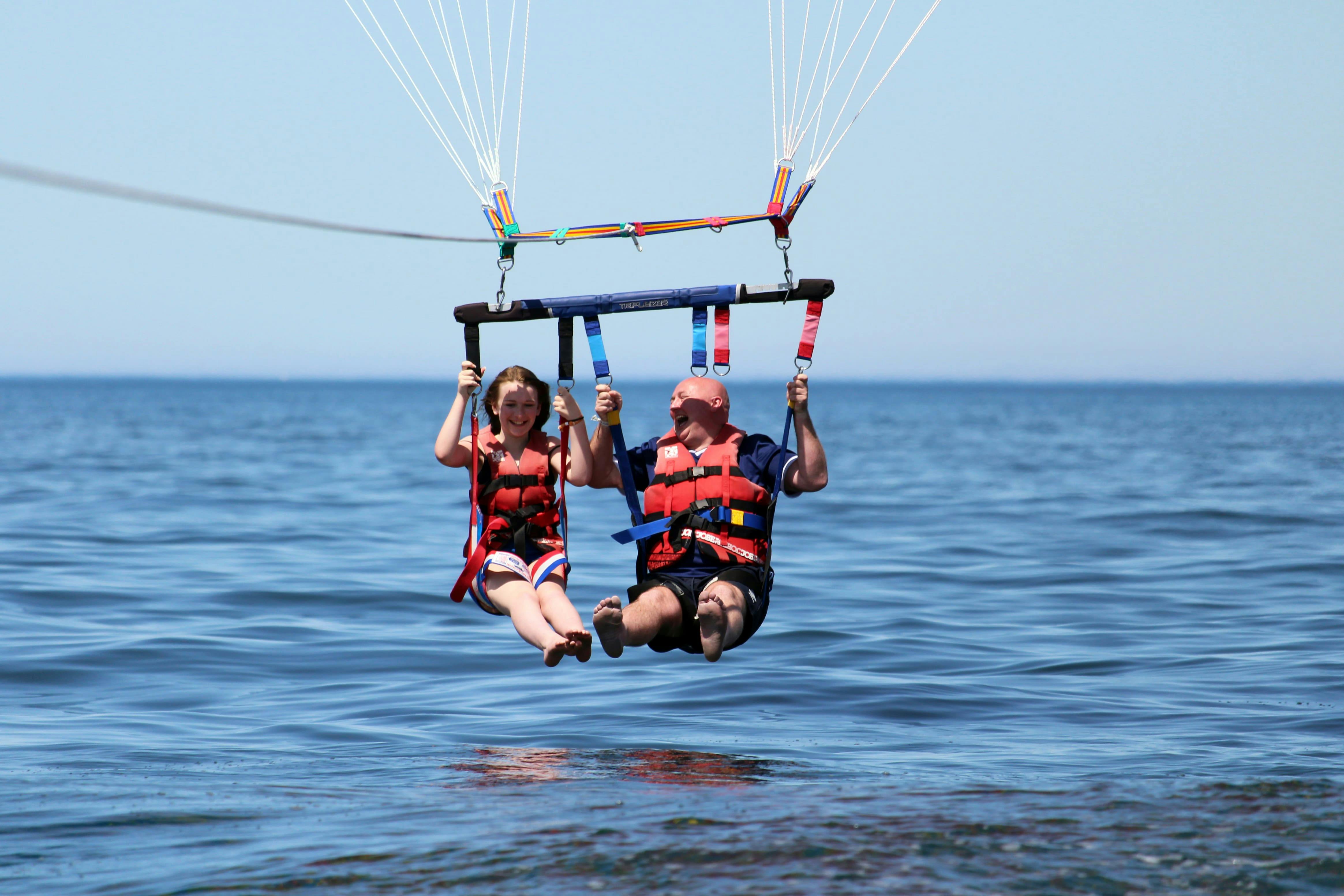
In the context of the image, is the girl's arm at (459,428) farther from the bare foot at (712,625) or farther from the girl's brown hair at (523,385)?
the bare foot at (712,625)

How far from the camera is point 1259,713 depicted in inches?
392

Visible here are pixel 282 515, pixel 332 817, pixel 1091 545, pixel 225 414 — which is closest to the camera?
pixel 332 817

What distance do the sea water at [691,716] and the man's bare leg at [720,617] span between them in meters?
0.82

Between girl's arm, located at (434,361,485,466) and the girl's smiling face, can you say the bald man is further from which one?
girl's arm, located at (434,361,485,466)

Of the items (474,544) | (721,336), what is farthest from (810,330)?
(474,544)

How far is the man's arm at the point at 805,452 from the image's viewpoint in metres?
7.26

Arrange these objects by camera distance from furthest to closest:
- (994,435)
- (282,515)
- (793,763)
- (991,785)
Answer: (994,435), (282,515), (793,763), (991,785)

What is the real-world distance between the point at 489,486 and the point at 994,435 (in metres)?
64.1

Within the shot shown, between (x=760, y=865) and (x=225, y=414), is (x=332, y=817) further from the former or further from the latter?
(x=225, y=414)

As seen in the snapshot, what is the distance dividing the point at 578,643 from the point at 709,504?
4.12 ft

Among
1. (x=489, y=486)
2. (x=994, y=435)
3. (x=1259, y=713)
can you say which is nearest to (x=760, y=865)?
(x=489, y=486)

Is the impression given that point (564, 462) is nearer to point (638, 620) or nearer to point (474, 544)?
point (474, 544)

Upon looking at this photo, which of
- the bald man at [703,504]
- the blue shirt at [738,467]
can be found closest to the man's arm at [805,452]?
the bald man at [703,504]

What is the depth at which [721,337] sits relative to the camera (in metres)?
7.59
